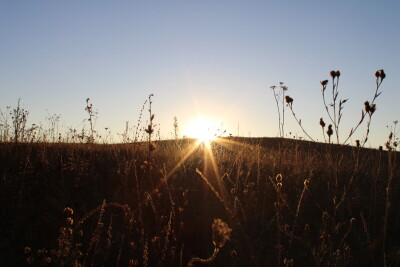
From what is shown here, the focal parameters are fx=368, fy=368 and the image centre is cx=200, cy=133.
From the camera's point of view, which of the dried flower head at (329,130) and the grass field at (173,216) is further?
the grass field at (173,216)

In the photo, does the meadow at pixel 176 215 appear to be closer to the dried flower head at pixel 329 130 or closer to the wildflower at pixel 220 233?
the dried flower head at pixel 329 130

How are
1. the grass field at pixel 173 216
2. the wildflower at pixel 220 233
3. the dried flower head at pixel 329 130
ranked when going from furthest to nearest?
the grass field at pixel 173 216, the dried flower head at pixel 329 130, the wildflower at pixel 220 233

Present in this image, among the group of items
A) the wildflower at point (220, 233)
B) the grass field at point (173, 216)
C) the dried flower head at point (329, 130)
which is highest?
the dried flower head at point (329, 130)

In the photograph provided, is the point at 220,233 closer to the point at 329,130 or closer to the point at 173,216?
the point at 329,130

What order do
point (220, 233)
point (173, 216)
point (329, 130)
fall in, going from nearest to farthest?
point (220, 233)
point (329, 130)
point (173, 216)

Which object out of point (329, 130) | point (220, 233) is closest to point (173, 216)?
point (329, 130)

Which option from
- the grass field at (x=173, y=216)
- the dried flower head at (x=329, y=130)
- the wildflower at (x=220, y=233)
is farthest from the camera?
the grass field at (x=173, y=216)

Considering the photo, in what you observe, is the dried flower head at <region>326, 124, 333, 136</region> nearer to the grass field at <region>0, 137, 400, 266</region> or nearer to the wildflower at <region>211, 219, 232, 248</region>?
the grass field at <region>0, 137, 400, 266</region>

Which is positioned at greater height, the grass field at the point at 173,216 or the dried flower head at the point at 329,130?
the dried flower head at the point at 329,130

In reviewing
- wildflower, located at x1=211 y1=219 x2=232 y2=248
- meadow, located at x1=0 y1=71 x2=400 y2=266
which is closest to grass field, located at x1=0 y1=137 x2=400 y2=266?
meadow, located at x1=0 y1=71 x2=400 y2=266

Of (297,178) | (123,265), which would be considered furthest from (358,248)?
(123,265)

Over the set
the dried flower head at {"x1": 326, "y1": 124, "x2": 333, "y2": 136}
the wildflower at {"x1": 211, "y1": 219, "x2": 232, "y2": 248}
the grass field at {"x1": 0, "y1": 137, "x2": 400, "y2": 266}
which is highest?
the dried flower head at {"x1": 326, "y1": 124, "x2": 333, "y2": 136}

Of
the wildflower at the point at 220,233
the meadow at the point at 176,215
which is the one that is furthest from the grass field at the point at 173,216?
the wildflower at the point at 220,233

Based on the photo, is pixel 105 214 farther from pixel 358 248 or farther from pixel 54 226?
pixel 358 248
